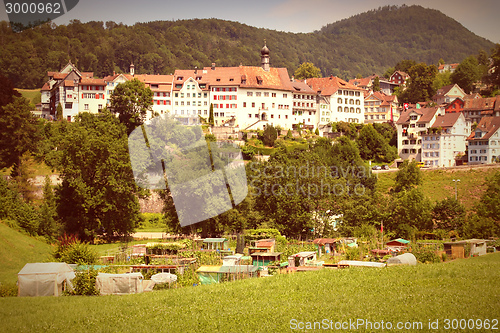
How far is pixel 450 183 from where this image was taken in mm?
74188

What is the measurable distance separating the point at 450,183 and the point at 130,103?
147 ft

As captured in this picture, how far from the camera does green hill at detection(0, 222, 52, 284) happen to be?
3256 cm

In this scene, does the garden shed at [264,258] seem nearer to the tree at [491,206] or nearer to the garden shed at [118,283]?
the garden shed at [118,283]

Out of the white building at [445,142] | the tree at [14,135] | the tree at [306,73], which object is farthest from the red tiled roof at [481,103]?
the tree at [14,135]

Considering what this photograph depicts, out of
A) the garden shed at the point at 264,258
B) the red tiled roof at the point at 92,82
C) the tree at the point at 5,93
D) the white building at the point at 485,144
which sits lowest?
the garden shed at the point at 264,258

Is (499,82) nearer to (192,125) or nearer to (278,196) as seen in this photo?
(192,125)

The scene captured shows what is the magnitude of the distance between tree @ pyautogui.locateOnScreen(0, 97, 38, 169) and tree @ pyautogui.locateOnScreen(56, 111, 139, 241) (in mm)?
13137

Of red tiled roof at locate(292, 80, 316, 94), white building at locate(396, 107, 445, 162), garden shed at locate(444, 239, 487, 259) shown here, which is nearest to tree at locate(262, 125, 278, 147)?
red tiled roof at locate(292, 80, 316, 94)

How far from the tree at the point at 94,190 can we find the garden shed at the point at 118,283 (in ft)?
74.6

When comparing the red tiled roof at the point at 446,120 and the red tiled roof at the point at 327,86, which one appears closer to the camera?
the red tiled roof at the point at 446,120

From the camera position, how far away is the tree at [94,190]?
49.5 meters

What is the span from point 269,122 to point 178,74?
58.6 ft

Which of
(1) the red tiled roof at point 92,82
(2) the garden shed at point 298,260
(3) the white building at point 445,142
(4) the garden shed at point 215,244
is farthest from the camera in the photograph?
(3) the white building at point 445,142

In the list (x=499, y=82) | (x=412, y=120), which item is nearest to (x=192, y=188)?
(x=412, y=120)
